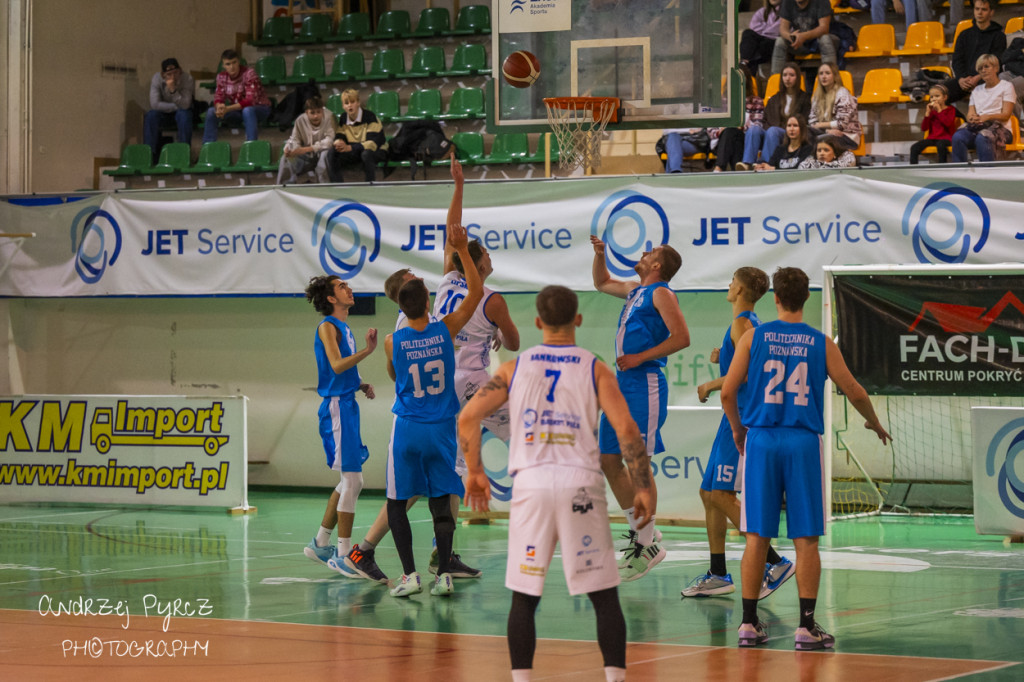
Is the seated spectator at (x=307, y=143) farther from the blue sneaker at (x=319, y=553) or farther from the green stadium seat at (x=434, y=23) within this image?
the blue sneaker at (x=319, y=553)

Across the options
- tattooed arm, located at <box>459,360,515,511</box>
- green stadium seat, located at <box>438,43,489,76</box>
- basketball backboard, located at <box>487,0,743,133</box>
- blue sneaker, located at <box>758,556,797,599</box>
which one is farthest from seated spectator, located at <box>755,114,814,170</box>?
tattooed arm, located at <box>459,360,515,511</box>

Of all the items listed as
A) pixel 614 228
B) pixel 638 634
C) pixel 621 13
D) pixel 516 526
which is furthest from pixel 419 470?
pixel 621 13

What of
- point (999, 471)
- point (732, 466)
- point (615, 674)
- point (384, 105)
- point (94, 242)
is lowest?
point (615, 674)

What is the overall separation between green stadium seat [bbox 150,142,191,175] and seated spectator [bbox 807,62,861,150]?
9452 millimetres

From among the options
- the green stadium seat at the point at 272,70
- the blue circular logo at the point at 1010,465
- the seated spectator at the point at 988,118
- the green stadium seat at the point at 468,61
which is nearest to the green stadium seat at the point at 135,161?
the green stadium seat at the point at 272,70

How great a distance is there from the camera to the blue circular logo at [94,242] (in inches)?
655

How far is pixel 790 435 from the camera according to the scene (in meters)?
6.96

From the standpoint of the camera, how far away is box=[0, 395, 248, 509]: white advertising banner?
14547 mm

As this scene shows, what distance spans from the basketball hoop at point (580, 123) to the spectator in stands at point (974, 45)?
527 centimetres

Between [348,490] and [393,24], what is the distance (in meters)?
14.0

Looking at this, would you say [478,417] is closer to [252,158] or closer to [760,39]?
[760,39]

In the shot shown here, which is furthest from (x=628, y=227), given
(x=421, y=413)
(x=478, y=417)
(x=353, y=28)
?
(x=353, y=28)

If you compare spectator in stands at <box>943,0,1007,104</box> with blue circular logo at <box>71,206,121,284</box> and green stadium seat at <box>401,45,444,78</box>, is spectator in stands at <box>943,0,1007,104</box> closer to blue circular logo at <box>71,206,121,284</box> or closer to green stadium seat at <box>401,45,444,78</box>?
green stadium seat at <box>401,45,444,78</box>

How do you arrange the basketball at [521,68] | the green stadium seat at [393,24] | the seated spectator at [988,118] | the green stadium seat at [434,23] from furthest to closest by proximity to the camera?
the green stadium seat at [393,24] → the green stadium seat at [434,23] → the seated spectator at [988,118] → the basketball at [521,68]
